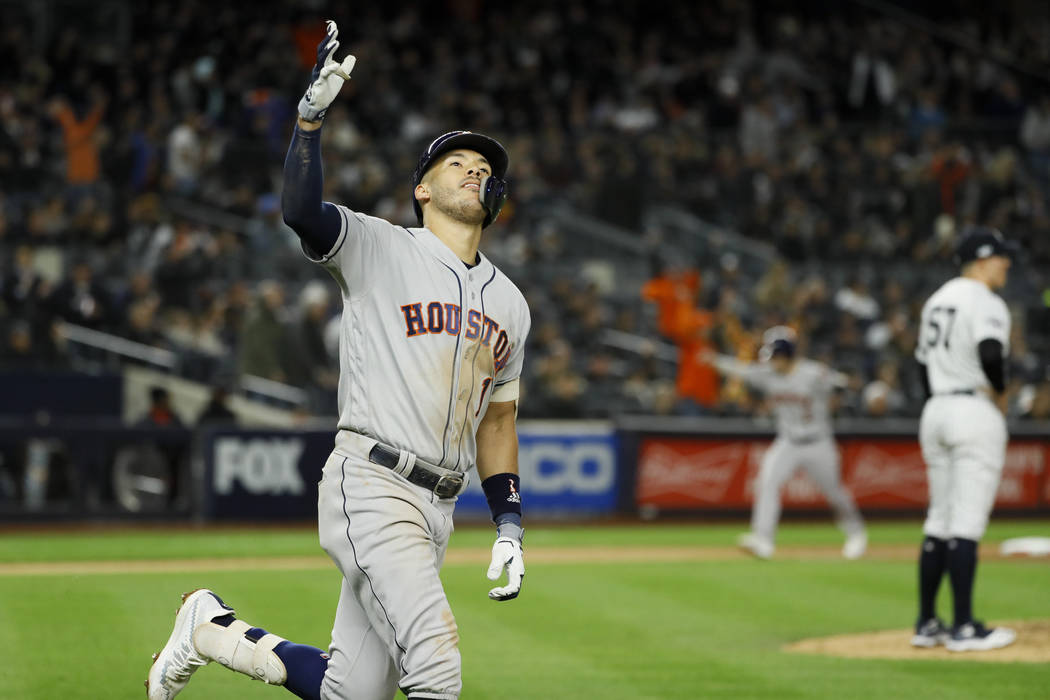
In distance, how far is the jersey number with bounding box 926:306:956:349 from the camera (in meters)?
8.51

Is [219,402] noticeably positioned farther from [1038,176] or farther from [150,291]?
[1038,176]

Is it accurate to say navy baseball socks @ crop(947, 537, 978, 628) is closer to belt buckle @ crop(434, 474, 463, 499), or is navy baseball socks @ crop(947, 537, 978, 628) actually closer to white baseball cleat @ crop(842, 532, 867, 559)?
belt buckle @ crop(434, 474, 463, 499)

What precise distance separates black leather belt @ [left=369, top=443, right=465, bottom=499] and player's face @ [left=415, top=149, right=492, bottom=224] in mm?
888

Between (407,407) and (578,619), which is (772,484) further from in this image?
(407,407)

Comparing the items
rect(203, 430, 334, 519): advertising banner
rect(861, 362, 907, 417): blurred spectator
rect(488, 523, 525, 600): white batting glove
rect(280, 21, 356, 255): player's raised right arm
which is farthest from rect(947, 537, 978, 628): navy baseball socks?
rect(861, 362, 907, 417): blurred spectator

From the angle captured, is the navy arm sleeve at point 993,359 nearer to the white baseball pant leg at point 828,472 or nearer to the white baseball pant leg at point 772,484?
the white baseball pant leg at point 772,484

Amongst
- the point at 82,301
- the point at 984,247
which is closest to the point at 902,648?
the point at 984,247

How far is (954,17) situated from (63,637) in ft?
80.4

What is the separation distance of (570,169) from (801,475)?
6657mm

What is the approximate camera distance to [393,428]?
492 cm

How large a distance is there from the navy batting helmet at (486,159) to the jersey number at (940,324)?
4050 mm

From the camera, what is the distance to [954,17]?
29.0m

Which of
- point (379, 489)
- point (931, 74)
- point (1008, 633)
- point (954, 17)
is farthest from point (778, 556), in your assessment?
point (954, 17)

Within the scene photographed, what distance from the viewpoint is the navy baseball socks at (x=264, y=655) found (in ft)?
16.9
